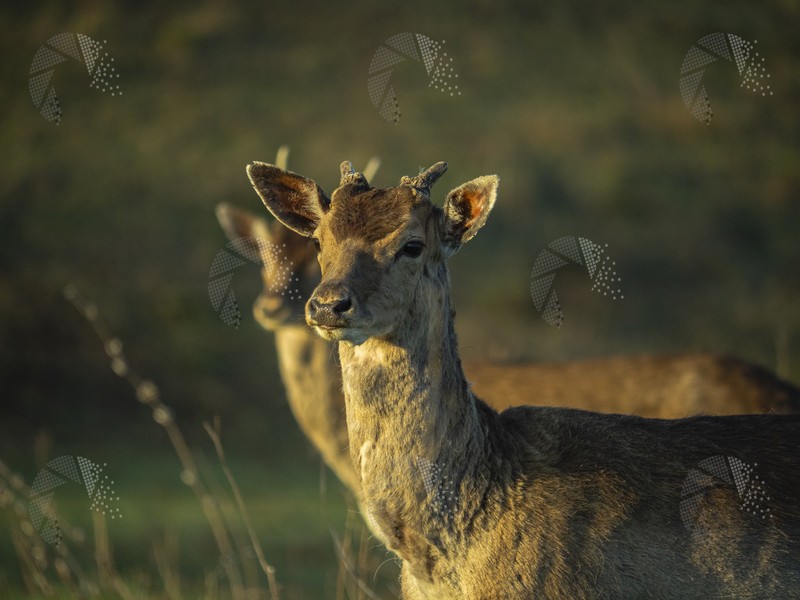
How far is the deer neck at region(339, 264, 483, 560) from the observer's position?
4879 millimetres

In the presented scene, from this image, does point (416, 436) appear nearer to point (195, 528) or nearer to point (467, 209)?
point (467, 209)

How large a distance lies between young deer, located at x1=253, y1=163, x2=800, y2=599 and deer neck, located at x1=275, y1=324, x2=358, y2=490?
4174mm

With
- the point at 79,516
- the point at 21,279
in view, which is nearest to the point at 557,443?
the point at 79,516

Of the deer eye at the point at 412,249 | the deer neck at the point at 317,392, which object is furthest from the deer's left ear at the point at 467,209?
the deer neck at the point at 317,392

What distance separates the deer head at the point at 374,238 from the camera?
475cm

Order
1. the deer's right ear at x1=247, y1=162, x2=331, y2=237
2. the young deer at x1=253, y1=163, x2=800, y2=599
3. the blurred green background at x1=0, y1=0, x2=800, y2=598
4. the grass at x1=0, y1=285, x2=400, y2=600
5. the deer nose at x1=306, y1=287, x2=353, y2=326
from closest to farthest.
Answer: the deer nose at x1=306, y1=287, x2=353, y2=326
the young deer at x1=253, y1=163, x2=800, y2=599
the deer's right ear at x1=247, y1=162, x2=331, y2=237
the grass at x1=0, y1=285, x2=400, y2=600
the blurred green background at x1=0, y1=0, x2=800, y2=598

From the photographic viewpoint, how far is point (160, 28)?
97.8 feet

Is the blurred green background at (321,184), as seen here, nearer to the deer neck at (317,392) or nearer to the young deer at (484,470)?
the deer neck at (317,392)

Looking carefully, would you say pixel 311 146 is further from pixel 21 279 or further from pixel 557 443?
pixel 557 443

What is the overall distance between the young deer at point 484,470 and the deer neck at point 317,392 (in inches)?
164

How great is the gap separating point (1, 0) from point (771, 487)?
27419 mm

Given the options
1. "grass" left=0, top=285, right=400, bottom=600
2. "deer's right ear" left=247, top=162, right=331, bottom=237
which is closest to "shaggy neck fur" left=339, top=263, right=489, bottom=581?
"deer's right ear" left=247, top=162, right=331, bottom=237

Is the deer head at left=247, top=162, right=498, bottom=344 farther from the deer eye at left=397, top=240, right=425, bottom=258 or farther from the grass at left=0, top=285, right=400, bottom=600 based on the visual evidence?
the grass at left=0, top=285, right=400, bottom=600

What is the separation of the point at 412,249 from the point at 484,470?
0.90 meters
